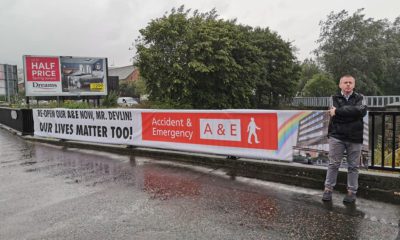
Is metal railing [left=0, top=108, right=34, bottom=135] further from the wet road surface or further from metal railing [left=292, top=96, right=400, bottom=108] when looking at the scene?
metal railing [left=292, top=96, right=400, bottom=108]

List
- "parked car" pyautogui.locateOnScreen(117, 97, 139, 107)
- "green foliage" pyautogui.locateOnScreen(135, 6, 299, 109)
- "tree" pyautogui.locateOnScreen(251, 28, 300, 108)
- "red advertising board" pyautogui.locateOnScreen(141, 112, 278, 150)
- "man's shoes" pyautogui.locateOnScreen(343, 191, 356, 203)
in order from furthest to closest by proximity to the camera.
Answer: "tree" pyautogui.locateOnScreen(251, 28, 300, 108) < "parked car" pyautogui.locateOnScreen(117, 97, 139, 107) < "green foliage" pyautogui.locateOnScreen(135, 6, 299, 109) < "red advertising board" pyautogui.locateOnScreen(141, 112, 278, 150) < "man's shoes" pyautogui.locateOnScreen(343, 191, 356, 203)

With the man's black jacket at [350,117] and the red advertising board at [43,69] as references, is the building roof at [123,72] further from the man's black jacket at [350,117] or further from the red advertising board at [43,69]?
the man's black jacket at [350,117]

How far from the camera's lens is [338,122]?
5219 mm

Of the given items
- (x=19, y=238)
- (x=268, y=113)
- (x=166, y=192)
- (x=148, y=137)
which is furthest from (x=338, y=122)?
(x=148, y=137)

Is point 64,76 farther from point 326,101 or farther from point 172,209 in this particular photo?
point 326,101

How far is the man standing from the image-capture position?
5.07 m

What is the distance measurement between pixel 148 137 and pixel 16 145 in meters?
6.24

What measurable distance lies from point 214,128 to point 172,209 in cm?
329

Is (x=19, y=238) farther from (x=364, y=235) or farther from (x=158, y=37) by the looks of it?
(x=158, y=37)

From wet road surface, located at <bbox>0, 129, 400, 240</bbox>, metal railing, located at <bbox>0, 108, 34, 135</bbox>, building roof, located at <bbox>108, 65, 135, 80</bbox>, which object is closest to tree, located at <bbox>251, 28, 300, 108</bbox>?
metal railing, located at <bbox>0, 108, 34, 135</bbox>

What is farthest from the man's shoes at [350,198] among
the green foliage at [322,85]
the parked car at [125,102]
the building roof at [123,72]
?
the building roof at [123,72]

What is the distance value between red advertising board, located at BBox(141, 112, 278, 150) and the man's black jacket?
2.03 metres

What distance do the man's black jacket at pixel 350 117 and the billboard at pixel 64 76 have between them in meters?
23.1

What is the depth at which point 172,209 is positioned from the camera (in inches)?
207
